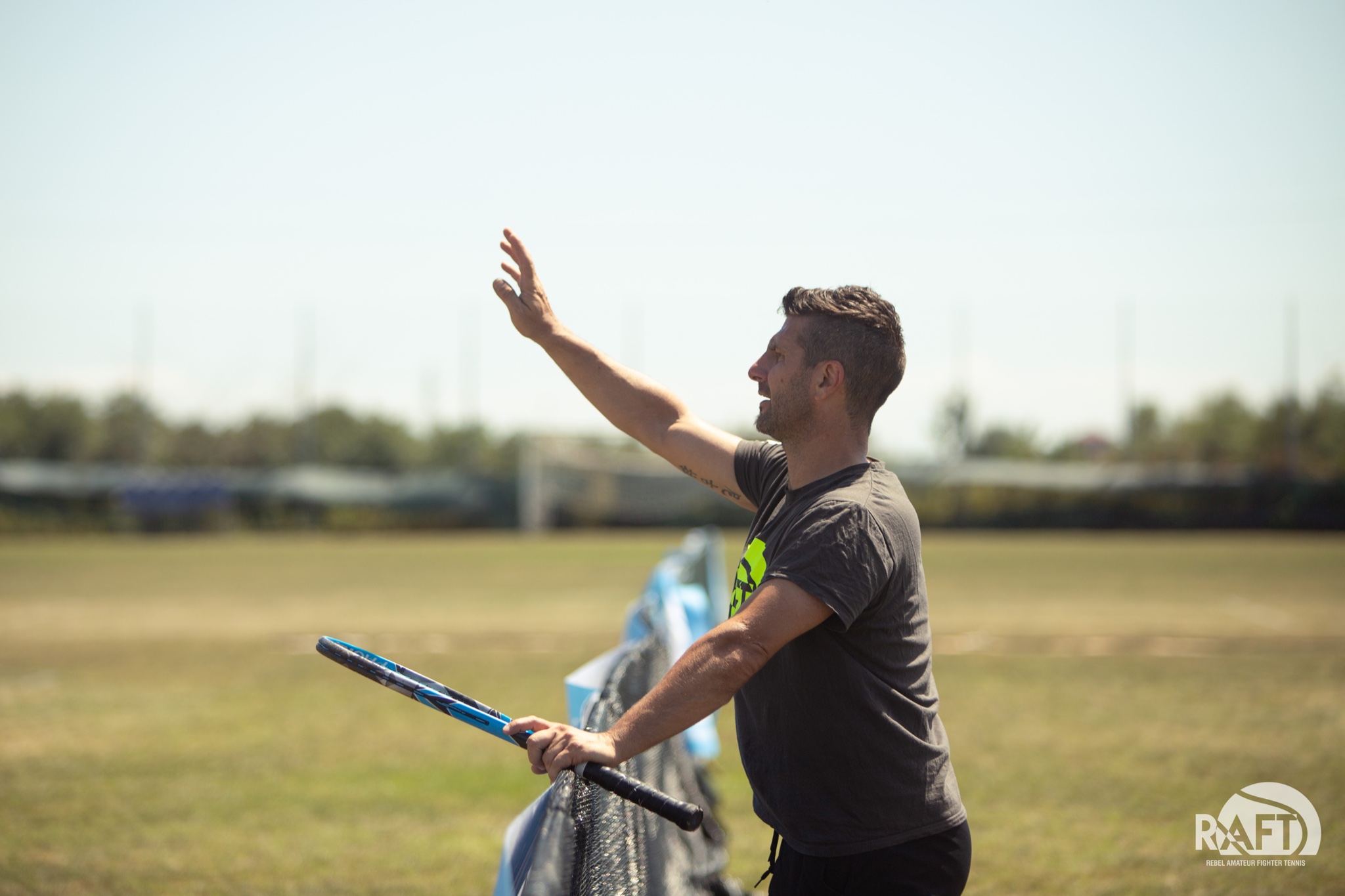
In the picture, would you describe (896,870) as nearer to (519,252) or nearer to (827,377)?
(827,377)

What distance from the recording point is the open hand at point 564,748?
2455 mm

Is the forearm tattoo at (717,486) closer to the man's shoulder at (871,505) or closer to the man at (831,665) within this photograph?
the man at (831,665)

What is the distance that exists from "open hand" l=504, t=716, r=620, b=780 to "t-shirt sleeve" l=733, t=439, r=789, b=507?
3.39 feet

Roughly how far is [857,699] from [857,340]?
3.00 ft

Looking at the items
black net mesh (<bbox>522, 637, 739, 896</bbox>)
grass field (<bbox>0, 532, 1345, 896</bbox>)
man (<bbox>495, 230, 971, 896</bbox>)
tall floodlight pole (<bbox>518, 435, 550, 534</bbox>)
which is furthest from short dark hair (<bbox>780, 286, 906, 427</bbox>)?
tall floodlight pole (<bbox>518, 435, 550, 534</bbox>)

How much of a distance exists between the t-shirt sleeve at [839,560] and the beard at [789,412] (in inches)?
12.5

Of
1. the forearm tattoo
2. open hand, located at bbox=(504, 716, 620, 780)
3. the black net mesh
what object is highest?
the forearm tattoo

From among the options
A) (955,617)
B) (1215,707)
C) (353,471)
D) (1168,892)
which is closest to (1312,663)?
(1215,707)

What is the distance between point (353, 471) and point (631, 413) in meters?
42.1

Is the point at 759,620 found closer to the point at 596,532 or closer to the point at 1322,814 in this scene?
the point at 1322,814

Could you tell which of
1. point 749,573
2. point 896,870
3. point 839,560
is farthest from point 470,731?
point 839,560

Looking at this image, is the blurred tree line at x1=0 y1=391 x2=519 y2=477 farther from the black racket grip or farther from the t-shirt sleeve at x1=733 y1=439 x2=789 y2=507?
the black racket grip

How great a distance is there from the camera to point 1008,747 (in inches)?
329

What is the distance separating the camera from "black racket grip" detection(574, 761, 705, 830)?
7.76 ft
